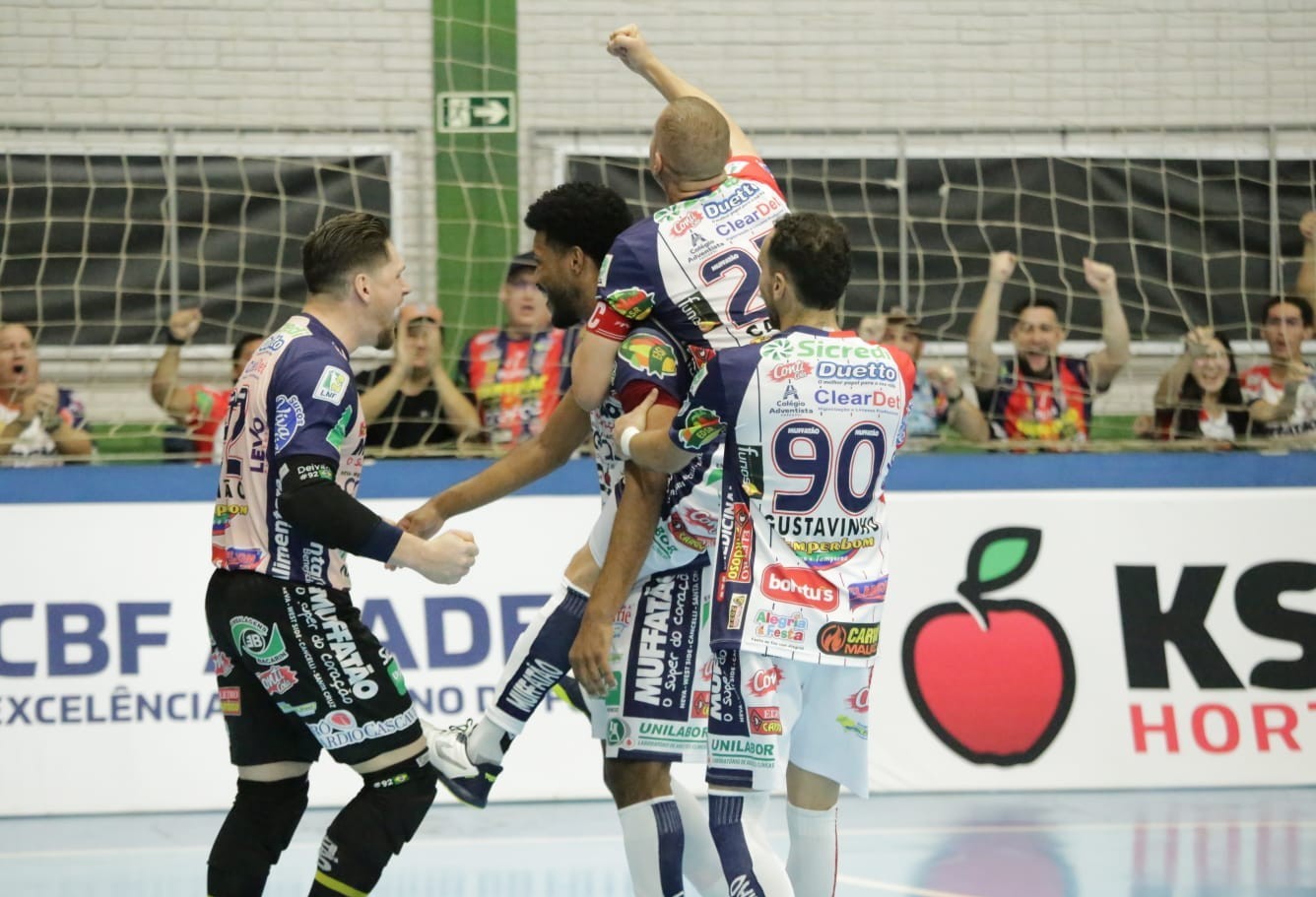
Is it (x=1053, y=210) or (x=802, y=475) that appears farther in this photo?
(x=1053, y=210)

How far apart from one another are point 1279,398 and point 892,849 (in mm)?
3239

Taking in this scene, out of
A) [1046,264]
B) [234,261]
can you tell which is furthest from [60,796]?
[1046,264]

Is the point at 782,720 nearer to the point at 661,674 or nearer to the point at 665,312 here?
the point at 661,674

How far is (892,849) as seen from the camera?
245 inches

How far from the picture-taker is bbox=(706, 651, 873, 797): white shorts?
3.92 meters

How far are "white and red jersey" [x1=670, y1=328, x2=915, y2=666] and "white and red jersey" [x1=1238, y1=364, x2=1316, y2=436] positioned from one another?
4639 millimetres

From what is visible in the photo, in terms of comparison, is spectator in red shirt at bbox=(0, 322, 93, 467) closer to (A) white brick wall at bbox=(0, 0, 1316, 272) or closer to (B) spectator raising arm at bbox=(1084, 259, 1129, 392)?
(A) white brick wall at bbox=(0, 0, 1316, 272)

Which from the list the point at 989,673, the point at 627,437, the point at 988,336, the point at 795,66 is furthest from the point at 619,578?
the point at 795,66

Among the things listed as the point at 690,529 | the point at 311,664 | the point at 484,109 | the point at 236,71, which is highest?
the point at 236,71

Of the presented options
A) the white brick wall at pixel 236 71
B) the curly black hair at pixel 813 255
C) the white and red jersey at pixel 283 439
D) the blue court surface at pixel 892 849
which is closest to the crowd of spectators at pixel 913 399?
the white brick wall at pixel 236 71

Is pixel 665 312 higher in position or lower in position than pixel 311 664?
higher

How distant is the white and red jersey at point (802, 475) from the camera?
3.85 m

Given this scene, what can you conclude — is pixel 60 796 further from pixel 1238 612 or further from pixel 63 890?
pixel 1238 612

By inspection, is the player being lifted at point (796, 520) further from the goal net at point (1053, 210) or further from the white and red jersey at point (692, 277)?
the goal net at point (1053, 210)
